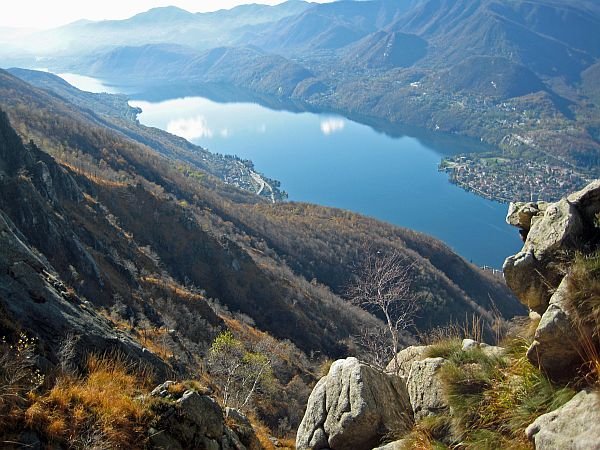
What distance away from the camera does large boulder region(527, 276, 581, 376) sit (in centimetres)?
646

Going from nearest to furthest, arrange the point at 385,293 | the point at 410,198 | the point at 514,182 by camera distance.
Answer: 1. the point at 385,293
2. the point at 410,198
3. the point at 514,182

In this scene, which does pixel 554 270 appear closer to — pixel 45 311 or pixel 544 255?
pixel 544 255

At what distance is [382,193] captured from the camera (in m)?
162

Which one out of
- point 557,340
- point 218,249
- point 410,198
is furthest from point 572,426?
point 410,198

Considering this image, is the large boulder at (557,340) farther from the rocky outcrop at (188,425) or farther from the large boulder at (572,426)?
the rocky outcrop at (188,425)

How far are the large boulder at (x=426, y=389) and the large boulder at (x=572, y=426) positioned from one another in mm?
2161

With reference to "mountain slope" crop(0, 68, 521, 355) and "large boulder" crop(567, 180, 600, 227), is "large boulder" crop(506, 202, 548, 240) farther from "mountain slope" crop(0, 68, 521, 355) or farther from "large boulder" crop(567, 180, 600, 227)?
"mountain slope" crop(0, 68, 521, 355)

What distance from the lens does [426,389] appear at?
8.71 metres

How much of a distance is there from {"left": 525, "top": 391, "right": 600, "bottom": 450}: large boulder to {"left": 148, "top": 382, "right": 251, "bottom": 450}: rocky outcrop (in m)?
4.81

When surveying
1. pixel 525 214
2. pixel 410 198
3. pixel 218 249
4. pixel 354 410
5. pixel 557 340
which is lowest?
pixel 410 198

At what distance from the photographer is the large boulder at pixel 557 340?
646cm

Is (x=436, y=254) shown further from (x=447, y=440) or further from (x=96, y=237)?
(x=447, y=440)

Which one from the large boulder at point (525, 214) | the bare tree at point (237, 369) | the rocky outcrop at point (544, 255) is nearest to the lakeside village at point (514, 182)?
the bare tree at point (237, 369)

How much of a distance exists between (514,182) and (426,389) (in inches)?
7532
